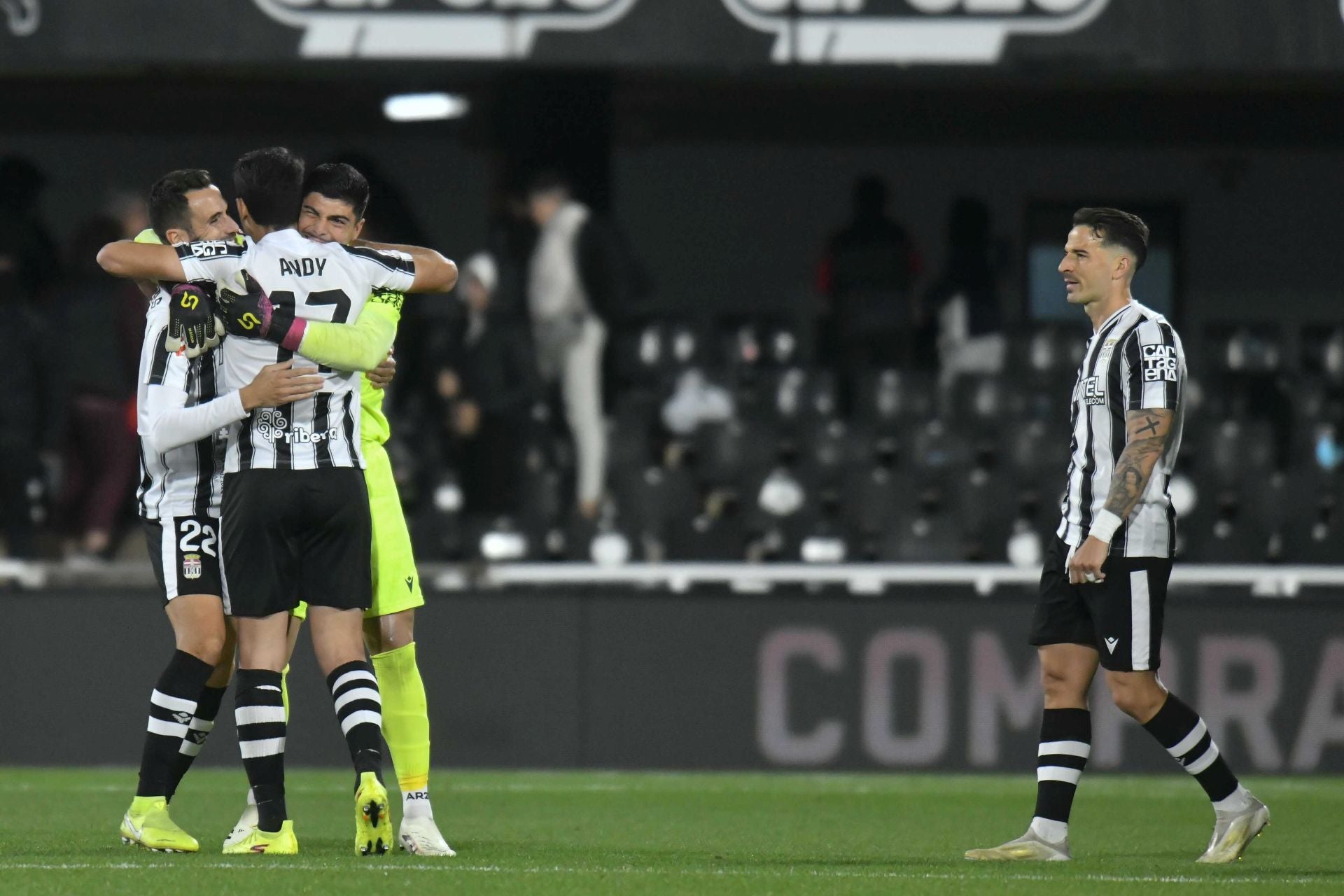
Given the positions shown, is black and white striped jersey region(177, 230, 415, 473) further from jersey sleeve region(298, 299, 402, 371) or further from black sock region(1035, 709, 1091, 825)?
black sock region(1035, 709, 1091, 825)

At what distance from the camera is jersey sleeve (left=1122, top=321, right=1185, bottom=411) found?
541 centimetres

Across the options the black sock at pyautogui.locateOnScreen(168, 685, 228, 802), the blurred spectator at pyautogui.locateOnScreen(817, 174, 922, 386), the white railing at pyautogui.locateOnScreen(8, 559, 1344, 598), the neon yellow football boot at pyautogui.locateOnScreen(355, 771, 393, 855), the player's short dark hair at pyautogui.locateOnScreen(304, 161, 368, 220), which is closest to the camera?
the neon yellow football boot at pyautogui.locateOnScreen(355, 771, 393, 855)

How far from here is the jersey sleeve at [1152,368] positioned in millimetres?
5410

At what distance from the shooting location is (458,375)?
10.9 meters

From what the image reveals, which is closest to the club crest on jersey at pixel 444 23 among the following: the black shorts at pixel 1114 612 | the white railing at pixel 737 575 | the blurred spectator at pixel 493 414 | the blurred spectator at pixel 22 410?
the blurred spectator at pixel 493 414

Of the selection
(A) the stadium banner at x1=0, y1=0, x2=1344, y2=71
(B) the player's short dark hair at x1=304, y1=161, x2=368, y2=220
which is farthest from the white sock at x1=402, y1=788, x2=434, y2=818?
(A) the stadium banner at x1=0, y1=0, x2=1344, y2=71

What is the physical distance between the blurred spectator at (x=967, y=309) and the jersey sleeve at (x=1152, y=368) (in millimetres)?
5705

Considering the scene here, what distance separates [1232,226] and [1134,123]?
959 mm

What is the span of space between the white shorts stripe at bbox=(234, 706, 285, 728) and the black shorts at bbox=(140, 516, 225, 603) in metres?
0.47

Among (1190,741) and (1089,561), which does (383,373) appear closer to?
(1089,561)

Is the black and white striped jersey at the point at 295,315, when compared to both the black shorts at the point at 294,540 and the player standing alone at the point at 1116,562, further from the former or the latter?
the player standing alone at the point at 1116,562

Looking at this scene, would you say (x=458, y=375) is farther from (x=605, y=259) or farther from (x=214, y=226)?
(x=214, y=226)

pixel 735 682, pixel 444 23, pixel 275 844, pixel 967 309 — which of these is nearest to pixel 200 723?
pixel 275 844

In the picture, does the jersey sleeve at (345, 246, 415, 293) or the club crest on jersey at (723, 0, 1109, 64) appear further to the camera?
the club crest on jersey at (723, 0, 1109, 64)
